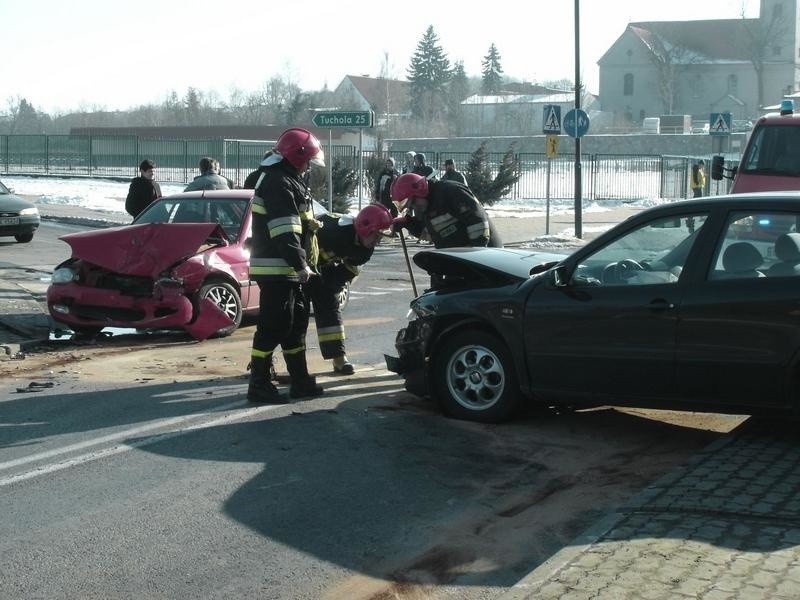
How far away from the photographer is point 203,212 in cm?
1340

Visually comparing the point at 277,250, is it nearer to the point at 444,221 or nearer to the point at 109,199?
the point at 444,221

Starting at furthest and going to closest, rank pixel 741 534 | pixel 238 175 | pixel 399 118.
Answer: pixel 399 118
pixel 238 175
pixel 741 534

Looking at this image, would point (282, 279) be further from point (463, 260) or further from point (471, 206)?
point (471, 206)

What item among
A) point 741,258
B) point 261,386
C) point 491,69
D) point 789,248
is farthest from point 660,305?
point 491,69

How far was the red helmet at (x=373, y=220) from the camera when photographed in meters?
9.49

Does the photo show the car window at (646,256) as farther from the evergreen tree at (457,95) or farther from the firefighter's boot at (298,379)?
the evergreen tree at (457,95)

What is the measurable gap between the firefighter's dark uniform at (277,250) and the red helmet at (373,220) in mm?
757

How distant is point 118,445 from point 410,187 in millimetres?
3448

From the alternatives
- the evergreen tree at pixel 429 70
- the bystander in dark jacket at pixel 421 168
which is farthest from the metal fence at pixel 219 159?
the evergreen tree at pixel 429 70

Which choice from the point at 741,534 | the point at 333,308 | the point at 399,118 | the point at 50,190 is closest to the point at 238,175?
the point at 50,190

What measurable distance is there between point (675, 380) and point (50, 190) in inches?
1467

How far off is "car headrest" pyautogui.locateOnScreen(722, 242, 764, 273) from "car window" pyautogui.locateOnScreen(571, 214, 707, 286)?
0.76ft

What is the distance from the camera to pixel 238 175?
130 feet

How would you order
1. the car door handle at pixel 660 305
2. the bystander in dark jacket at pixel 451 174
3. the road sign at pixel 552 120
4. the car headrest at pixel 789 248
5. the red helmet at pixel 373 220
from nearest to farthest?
the car headrest at pixel 789 248 → the car door handle at pixel 660 305 → the red helmet at pixel 373 220 → the bystander in dark jacket at pixel 451 174 → the road sign at pixel 552 120
